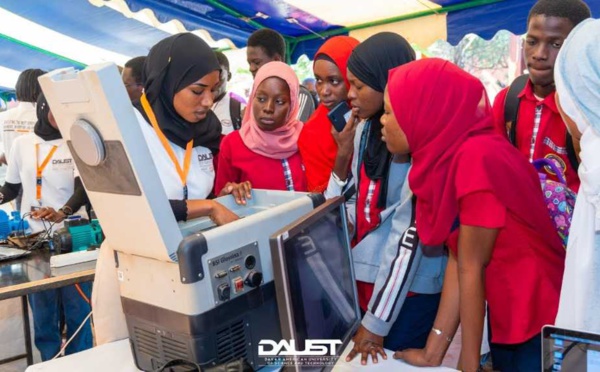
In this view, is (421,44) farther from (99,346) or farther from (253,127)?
(99,346)

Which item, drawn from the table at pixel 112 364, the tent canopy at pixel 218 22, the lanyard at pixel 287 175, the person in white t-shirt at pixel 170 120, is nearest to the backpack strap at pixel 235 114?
the lanyard at pixel 287 175

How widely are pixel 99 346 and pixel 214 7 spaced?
157 inches

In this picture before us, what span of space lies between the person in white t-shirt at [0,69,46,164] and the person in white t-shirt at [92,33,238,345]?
1967 mm

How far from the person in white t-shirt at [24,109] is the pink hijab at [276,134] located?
5.80 feet

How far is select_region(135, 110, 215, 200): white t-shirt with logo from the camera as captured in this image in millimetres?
1464

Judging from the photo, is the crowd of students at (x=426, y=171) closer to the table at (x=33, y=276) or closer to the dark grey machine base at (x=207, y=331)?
the dark grey machine base at (x=207, y=331)

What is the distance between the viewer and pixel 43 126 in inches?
108

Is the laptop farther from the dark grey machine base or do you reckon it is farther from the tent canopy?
the tent canopy

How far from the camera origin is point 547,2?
1781mm

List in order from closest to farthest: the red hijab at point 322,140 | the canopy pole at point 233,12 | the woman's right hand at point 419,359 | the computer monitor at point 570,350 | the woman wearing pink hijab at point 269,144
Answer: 1. the computer monitor at point 570,350
2. the woman's right hand at point 419,359
3. the red hijab at point 322,140
4. the woman wearing pink hijab at point 269,144
5. the canopy pole at point 233,12

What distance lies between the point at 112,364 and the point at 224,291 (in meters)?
0.49

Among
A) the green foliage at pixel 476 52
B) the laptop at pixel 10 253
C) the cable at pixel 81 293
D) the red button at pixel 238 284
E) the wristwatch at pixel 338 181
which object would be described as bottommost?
the cable at pixel 81 293

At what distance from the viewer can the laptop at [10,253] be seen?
2.30 meters

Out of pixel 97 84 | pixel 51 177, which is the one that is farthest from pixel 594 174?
pixel 51 177
